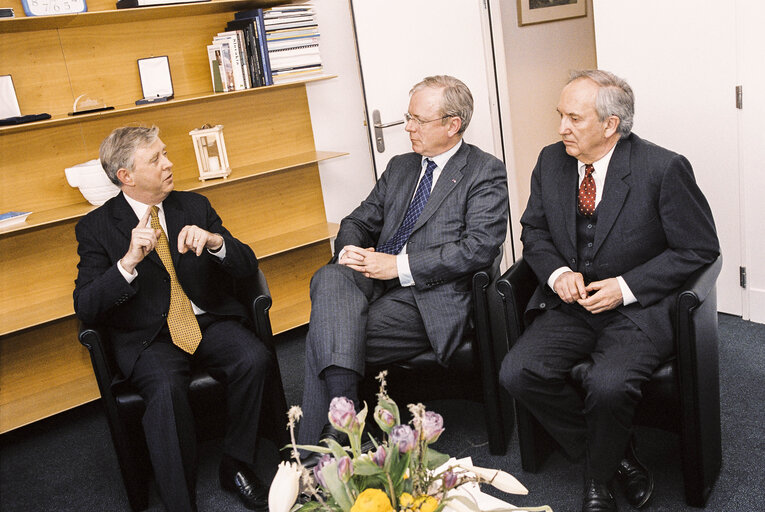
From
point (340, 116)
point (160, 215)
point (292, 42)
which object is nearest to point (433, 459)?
point (160, 215)

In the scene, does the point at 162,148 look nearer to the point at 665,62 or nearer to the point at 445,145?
the point at 445,145

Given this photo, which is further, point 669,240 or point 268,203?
point 268,203

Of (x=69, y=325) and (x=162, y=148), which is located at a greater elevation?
(x=162, y=148)

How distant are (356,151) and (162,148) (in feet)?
5.16

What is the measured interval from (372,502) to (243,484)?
1.55 meters

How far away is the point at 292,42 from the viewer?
143 inches

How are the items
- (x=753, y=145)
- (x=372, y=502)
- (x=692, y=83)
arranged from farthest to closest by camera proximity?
(x=692, y=83) < (x=753, y=145) < (x=372, y=502)

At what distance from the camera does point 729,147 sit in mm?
3199

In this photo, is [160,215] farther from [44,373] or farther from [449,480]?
[449,480]

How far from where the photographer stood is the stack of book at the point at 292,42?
11.7 ft

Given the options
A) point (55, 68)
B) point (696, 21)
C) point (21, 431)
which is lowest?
point (21, 431)

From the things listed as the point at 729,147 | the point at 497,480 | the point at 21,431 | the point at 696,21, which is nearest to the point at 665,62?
the point at 696,21

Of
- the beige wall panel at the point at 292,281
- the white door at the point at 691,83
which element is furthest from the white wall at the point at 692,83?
the beige wall panel at the point at 292,281

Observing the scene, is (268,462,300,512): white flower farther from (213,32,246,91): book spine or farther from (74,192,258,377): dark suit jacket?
(213,32,246,91): book spine
